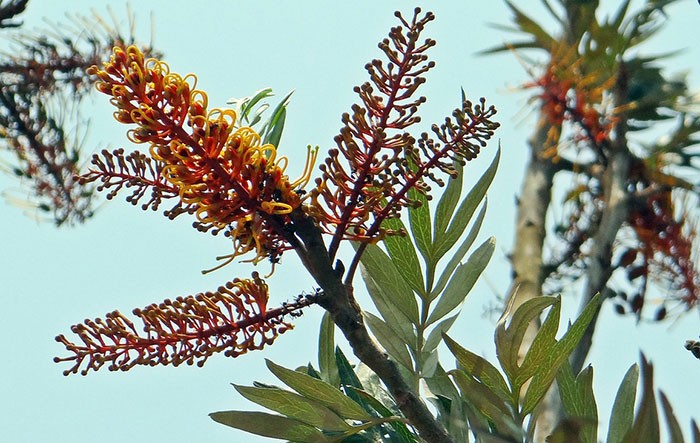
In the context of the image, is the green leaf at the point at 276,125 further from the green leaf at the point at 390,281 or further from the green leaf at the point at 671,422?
the green leaf at the point at 671,422

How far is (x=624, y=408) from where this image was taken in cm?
97

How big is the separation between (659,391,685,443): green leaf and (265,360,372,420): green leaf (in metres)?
0.36

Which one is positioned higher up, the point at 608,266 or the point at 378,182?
the point at 608,266

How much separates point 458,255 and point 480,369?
5.2 inches

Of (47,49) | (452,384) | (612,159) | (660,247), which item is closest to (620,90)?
(612,159)

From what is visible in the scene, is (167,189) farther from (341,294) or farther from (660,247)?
(660,247)

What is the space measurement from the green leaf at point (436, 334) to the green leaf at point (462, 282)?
0.01 meters

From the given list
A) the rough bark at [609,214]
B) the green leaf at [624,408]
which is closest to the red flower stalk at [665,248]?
the rough bark at [609,214]

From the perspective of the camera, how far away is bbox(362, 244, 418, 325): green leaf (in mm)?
1002

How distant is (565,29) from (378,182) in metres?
2.65

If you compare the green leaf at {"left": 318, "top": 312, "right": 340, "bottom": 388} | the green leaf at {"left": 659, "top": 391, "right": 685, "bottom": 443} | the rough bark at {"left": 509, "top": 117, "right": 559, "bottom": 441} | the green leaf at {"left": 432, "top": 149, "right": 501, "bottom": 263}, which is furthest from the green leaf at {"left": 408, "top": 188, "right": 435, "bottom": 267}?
the rough bark at {"left": 509, "top": 117, "right": 559, "bottom": 441}

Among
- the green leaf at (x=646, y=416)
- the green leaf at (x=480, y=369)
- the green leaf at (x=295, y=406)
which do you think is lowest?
the green leaf at (x=646, y=416)

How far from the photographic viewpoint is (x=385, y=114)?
0.86 m

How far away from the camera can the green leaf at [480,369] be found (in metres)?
0.89
